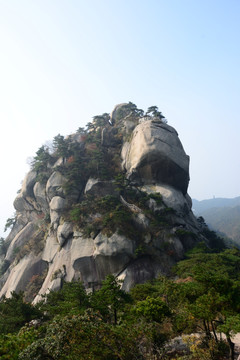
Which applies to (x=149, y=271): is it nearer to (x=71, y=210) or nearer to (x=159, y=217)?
(x=159, y=217)

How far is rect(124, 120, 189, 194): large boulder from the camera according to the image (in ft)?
101

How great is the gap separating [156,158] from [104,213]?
1030cm

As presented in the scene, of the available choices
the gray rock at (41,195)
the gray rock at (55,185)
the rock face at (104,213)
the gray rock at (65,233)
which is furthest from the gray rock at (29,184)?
the gray rock at (65,233)

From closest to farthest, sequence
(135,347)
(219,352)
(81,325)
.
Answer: (81,325) < (135,347) < (219,352)

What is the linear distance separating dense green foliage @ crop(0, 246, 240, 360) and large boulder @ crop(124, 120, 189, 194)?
57.3 ft

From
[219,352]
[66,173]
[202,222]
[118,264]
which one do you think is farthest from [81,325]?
[202,222]

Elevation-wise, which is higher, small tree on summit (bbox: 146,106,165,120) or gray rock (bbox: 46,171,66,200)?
small tree on summit (bbox: 146,106,165,120)

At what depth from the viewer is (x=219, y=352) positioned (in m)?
10.0

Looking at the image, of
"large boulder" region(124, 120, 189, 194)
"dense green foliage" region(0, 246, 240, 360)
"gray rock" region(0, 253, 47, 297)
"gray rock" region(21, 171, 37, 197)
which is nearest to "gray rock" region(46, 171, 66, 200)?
"gray rock" region(21, 171, 37, 197)

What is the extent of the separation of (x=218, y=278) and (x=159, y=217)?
17.5 m

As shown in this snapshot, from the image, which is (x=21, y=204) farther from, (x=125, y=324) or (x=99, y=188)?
(x=125, y=324)

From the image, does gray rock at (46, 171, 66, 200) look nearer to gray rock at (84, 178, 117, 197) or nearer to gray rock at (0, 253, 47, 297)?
gray rock at (84, 178, 117, 197)

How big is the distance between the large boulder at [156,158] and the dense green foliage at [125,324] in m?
17.5

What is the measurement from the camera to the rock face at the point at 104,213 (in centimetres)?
2417
